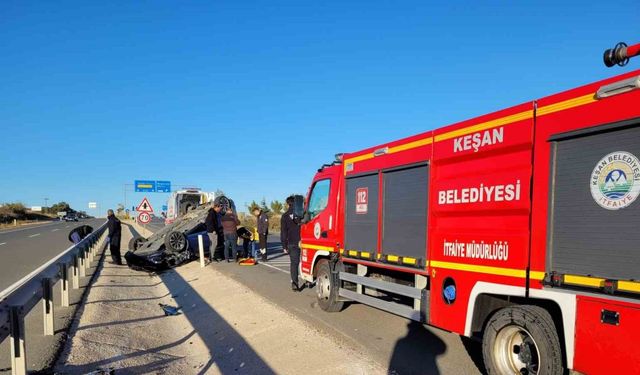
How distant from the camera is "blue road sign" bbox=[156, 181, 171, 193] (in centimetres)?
6255

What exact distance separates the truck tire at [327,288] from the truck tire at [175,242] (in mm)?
8039

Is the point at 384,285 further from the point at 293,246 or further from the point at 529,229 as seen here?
the point at 293,246

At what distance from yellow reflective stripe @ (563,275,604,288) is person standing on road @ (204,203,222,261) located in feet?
42.2

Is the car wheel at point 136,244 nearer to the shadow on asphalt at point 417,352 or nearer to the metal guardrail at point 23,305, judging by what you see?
the metal guardrail at point 23,305

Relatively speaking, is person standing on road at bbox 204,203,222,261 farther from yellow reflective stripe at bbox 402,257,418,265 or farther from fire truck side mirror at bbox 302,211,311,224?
yellow reflective stripe at bbox 402,257,418,265

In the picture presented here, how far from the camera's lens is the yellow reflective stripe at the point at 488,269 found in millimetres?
4309

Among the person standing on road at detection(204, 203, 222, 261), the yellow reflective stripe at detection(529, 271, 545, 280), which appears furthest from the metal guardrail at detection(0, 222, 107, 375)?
the person standing on road at detection(204, 203, 222, 261)

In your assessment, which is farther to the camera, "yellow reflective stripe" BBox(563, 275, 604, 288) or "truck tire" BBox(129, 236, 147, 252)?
"truck tire" BBox(129, 236, 147, 252)

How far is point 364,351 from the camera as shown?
19.7 feet

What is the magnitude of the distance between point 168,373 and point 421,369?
111 inches

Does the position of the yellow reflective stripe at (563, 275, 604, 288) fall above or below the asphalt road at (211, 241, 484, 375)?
above

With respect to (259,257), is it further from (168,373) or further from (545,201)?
(545,201)

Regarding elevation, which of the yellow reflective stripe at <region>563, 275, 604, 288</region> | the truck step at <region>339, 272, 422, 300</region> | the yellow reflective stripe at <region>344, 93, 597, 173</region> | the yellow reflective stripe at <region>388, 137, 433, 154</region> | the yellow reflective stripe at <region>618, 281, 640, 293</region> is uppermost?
the yellow reflective stripe at <region>344, 93, 597, 173</region>

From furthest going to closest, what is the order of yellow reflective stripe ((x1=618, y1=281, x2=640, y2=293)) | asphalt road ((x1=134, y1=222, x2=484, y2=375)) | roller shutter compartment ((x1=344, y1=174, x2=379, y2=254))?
roller shutter compartment ((x1=344, y1=174, x2=379, y2=254)) < asphalt road ((x1=134, y1=222, x2=484, y2=375)) < yellow reflective stripe ((x1=618, y1=281, x2=640, y2=293))
